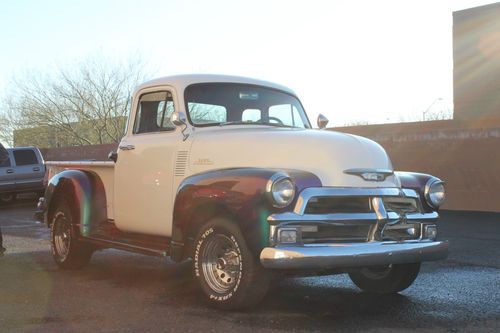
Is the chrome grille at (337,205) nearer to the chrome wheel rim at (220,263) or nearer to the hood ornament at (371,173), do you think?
the hood ornament at (371,173)

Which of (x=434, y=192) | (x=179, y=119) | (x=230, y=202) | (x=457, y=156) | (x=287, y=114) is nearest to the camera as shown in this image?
(x=230, y=202)

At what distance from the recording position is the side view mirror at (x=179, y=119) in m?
5.80

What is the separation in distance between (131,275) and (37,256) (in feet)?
7.46

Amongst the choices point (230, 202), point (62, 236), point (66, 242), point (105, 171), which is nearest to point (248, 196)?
point (230, 202)

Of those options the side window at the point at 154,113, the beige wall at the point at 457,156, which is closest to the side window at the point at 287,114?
the side window at the point at 154,113

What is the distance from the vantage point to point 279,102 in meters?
6.71

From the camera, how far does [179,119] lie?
19.1 feet

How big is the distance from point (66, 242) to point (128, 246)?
1545 millimetres

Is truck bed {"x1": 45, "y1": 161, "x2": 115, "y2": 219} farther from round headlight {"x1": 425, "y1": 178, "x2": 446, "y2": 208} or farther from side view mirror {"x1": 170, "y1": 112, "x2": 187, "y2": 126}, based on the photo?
round headlight {"x1": 425, "y1": 178, "x2": 446, "y2": 208}

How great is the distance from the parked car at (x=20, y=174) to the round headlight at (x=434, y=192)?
14652 mm

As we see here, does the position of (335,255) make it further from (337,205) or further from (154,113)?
(154,113)

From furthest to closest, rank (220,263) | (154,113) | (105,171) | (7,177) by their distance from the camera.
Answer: (7,177)
(105,171)
(154,113)
(220,263)

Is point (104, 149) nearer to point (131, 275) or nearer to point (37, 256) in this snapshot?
point (37, 256)

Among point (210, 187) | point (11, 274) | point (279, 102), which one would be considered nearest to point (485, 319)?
point (210, 187)
